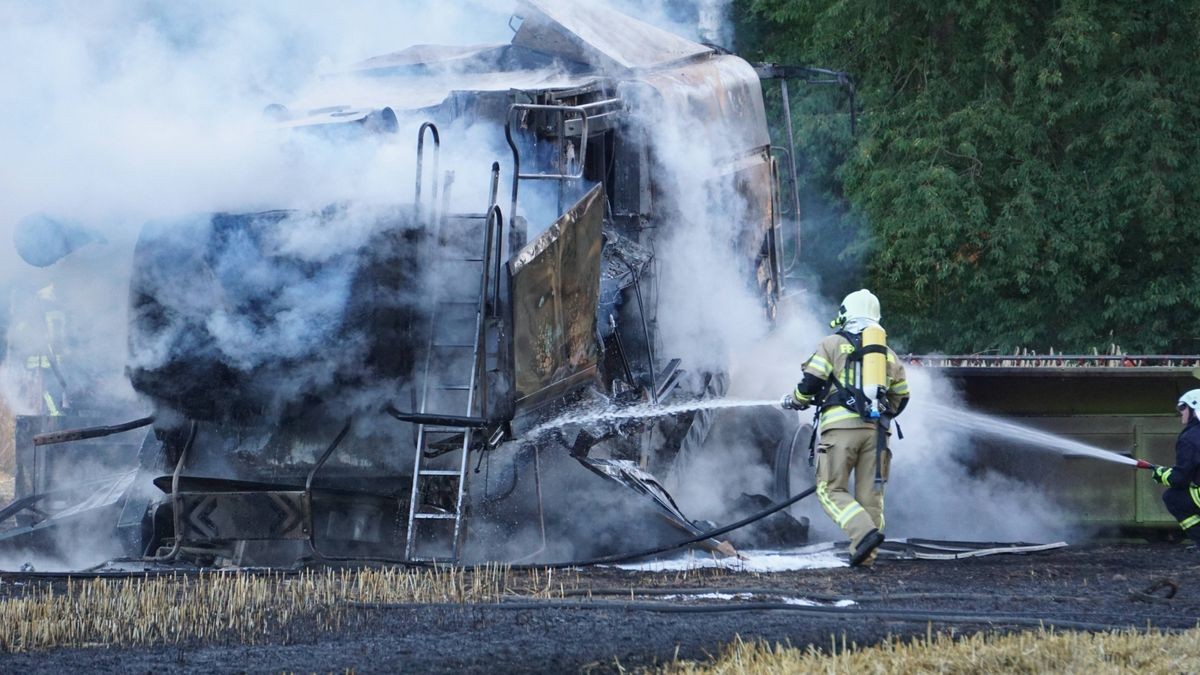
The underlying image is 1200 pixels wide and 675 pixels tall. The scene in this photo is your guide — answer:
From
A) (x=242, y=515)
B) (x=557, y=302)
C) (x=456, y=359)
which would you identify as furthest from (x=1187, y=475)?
(x=242, y=515)

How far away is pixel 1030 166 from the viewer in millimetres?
16969

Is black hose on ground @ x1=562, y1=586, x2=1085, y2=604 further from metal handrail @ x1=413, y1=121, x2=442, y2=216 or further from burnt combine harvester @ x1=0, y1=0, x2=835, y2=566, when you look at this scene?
metal handrail @ x1=413, y1=121, x2=442, y2=216

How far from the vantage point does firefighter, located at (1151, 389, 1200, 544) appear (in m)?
9.21

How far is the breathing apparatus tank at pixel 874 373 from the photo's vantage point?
903cm

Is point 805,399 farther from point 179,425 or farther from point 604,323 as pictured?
point 179,425

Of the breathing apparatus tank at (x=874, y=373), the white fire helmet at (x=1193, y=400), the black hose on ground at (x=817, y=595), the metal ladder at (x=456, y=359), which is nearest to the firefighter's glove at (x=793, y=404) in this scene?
the breathing apparatus tank at (x=874, y=373)

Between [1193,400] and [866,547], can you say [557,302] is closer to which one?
[866,547]

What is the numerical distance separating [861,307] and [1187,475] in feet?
6.79

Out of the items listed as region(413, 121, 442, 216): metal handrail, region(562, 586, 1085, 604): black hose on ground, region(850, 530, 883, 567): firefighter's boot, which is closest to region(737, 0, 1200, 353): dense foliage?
region(850, 530, 883, 567): firefighter's boot

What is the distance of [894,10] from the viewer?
59.0ft

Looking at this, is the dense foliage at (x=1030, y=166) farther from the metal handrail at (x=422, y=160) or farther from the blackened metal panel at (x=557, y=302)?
the metal handrail at (x=422, y=160)

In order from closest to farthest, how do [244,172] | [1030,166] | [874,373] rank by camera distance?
[244,172] → [874,373] → [1030,166]

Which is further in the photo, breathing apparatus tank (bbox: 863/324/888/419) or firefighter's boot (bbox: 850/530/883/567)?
breathing apparatus tank (bbox: 863/324/888/419)

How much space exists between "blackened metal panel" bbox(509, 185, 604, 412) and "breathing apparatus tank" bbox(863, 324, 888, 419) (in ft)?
5.16
